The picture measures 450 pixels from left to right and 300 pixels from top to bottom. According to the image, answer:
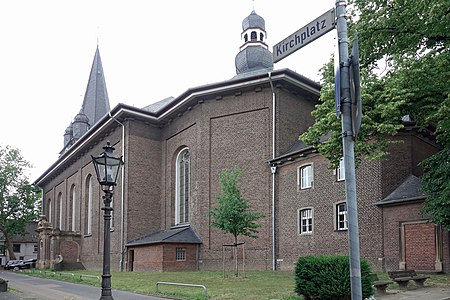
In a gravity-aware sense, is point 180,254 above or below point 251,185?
below

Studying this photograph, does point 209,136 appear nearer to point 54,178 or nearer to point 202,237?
point 202,237

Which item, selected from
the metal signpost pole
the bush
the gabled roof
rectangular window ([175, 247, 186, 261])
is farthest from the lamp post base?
rectangular window ([175, 247, 186, 261])

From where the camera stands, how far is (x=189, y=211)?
34438mm

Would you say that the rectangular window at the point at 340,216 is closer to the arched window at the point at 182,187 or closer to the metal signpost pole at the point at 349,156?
the arched window at the point at 182,187

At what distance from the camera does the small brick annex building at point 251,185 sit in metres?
22.8

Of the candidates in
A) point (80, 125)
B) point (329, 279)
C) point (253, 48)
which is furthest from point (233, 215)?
point (80, 125)

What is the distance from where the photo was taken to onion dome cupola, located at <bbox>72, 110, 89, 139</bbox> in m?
63.2

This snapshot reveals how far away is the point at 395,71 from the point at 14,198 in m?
59.3

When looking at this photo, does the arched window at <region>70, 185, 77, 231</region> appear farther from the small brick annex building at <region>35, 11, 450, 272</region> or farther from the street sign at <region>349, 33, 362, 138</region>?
the street sign at <region>349, 33, 362, 138</region>

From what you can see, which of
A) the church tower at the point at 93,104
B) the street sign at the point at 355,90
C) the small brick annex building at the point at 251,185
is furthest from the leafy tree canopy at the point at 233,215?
the church tower at the point at 93,104

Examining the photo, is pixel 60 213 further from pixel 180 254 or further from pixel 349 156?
pixel 349 156

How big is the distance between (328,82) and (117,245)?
2522cm

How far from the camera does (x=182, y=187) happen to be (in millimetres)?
36719

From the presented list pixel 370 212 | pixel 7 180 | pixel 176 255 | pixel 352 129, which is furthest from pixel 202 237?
pixel 7 180
